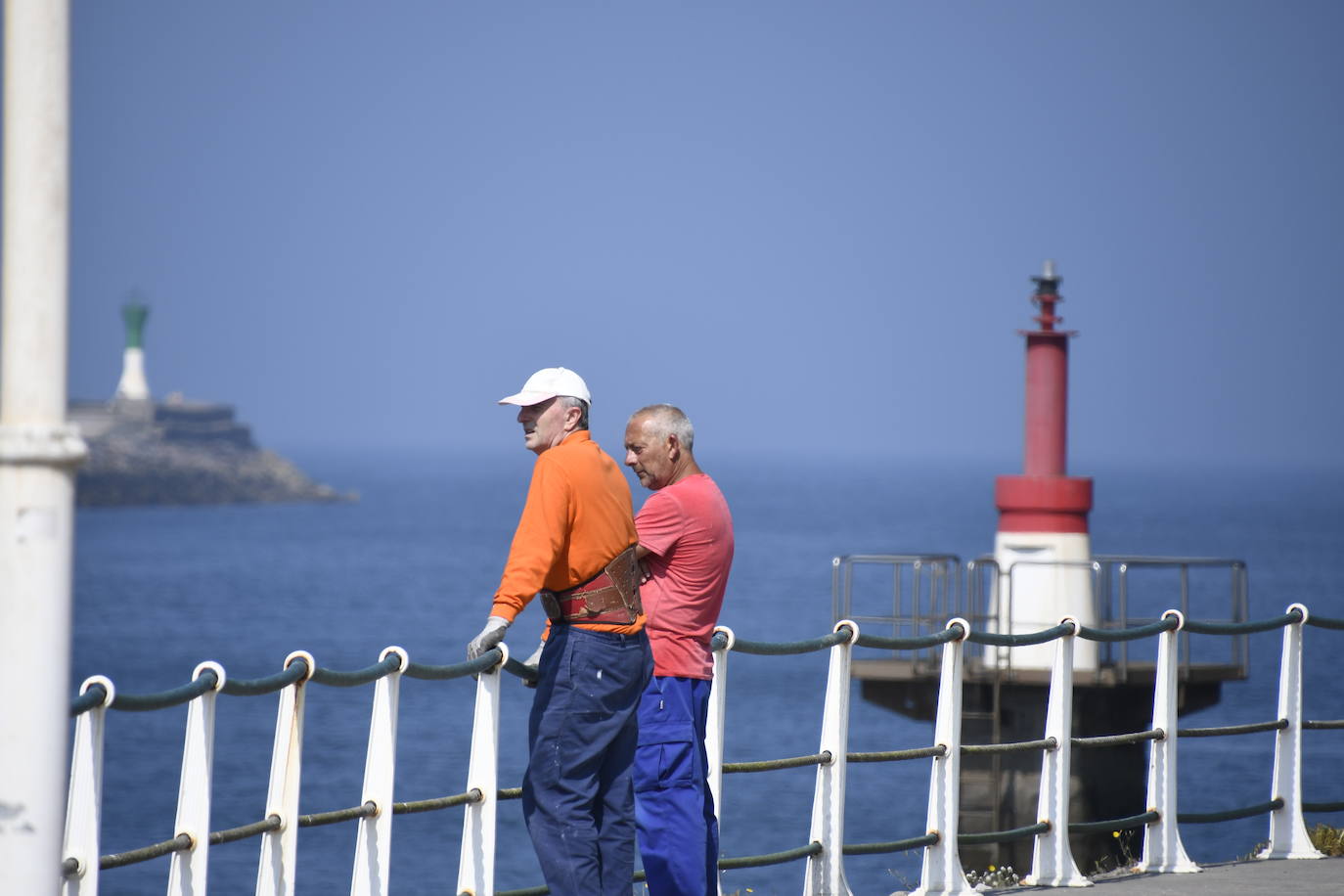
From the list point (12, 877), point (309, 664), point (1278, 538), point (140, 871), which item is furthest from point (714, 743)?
point (1278, 538)

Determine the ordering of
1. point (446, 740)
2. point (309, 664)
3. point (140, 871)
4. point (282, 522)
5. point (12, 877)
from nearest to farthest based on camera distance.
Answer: point (12, 877), point (309, 664), point (140, 871), point (446, 740), point (282, 522)

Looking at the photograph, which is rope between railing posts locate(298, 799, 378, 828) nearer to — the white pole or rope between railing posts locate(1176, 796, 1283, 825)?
the white pole

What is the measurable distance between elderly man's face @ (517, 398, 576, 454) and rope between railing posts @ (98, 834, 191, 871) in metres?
1.40

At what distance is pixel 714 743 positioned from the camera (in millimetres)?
5891

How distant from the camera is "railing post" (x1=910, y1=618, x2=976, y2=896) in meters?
6.46

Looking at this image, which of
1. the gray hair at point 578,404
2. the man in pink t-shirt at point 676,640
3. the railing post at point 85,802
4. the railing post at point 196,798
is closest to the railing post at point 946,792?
the man in pink t-shirt at point 676,640

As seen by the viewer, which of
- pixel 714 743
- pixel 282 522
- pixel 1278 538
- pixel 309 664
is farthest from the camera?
pixel 282 522

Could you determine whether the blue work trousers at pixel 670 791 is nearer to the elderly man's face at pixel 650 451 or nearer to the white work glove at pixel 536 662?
the white work glove at pixel 536 662

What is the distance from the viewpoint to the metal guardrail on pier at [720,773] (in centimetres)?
427

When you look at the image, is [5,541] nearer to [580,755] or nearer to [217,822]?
[580,755]

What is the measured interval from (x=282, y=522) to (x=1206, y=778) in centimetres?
15222

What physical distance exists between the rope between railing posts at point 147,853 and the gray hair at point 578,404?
1546 millimetres

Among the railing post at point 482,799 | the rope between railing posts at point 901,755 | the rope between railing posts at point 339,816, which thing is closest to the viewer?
the rope between railing posts at point 339,816

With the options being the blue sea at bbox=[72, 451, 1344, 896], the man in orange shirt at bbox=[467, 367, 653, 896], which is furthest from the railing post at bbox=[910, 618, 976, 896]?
the man in orange shirt at bbox=[467, 367, 653, 896]
